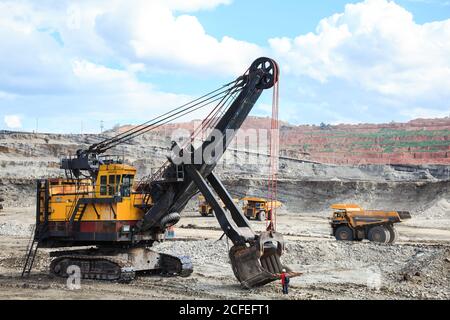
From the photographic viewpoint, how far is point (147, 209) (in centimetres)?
1515

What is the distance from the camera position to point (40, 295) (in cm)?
1341

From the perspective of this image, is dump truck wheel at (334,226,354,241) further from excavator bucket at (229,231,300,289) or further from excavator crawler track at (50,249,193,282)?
excavator bucket at (229,231,300,289)

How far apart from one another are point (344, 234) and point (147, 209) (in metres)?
13.3

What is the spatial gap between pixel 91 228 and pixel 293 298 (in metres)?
5.29

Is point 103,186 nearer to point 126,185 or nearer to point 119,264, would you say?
point 126,185

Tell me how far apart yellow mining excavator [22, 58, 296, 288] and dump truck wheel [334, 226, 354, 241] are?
11.7 metres

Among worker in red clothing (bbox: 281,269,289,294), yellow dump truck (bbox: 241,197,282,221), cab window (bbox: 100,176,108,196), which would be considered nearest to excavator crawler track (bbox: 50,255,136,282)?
cab window (bbox: 100,176,108,196)

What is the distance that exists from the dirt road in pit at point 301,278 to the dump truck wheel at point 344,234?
13.2 ft

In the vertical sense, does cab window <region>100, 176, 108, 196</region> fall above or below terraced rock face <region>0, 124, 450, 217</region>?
below

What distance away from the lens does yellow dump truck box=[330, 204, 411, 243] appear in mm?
25266

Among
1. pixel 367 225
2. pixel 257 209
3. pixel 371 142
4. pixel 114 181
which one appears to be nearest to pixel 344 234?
pixel 367 225

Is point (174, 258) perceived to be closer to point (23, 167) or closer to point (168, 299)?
point (168, 299)
